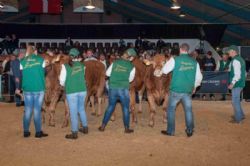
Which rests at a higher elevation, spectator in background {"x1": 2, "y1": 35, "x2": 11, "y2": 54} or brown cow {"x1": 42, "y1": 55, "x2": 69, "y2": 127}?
spectator in background {"x1": 2, "y1": 35, "x2": 11, "y2": 54}

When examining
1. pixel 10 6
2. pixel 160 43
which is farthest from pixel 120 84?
pixel 10 6

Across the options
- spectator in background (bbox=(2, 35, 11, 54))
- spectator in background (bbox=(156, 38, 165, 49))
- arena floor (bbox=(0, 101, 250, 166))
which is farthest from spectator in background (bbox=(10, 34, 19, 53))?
arena floor (bbox=(0, 101, 250, 166))

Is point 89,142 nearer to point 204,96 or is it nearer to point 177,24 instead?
point 204,96

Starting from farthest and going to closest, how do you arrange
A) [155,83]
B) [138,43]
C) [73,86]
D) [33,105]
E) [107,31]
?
[107,31]
[138,43]
[155,83]
[33,105]
[73,86]

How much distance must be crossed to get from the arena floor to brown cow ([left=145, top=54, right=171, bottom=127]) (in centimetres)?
59

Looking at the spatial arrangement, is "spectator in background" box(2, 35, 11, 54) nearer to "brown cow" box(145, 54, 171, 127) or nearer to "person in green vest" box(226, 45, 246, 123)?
"brown cow" box(145, 54, 171, 127)

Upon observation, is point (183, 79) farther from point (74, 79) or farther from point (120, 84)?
point (74, 79)

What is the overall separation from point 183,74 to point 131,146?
74.5 inches

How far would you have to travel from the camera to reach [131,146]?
8.63 meters

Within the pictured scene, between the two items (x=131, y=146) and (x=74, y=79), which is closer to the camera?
(x=131, y=146)

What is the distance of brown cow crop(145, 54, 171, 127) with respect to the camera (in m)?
10.6

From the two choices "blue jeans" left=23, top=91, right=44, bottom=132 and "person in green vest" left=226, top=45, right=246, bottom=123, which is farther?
"person in green vest" left=226, top=45, right=246, bottom=123

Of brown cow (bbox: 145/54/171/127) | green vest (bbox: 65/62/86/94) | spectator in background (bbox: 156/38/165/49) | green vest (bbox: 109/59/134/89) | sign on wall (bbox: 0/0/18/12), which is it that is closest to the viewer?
green vest (bbox: 65/62/86/94)

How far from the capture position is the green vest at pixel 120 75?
9734 mm
